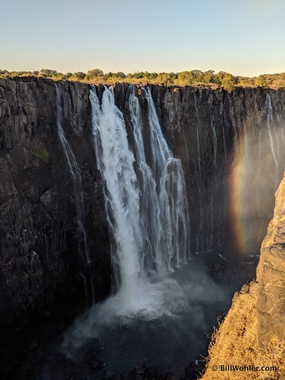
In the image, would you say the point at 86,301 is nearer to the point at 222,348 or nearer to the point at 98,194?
the point at 98,194

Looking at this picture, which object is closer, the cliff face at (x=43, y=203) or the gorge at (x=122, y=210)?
the cliff face at (x=43, y=203)

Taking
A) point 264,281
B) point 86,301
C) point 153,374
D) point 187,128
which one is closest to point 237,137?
point 187,128

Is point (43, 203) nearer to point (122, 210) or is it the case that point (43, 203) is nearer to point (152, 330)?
point (122, 210)

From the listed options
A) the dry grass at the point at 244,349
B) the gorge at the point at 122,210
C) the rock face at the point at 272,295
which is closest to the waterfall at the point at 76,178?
the gorge at the point at 122,210

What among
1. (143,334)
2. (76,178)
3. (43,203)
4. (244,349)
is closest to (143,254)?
(143,334)

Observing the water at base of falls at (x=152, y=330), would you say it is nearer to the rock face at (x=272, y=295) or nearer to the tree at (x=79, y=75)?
the rock face at (x=272, y=295)

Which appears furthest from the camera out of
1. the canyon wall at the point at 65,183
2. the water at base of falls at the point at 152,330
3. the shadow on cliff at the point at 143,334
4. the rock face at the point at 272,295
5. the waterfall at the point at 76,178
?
the waterfall at the point at 76,178

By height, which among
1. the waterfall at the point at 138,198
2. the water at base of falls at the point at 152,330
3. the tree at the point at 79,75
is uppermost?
the tree at the point at 79,75

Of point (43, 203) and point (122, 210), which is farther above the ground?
point (43, 203)
